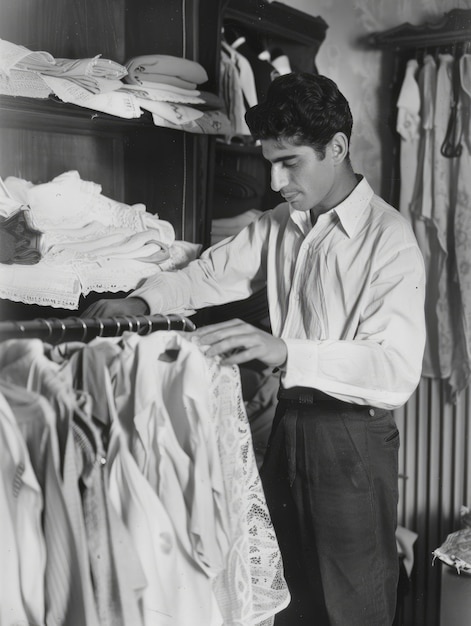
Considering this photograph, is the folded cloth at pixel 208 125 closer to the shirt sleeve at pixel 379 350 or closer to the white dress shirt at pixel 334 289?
the white dress shirt at pixel 334 289

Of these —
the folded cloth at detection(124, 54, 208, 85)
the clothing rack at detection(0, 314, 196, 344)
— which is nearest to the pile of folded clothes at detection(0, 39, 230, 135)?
the folded cloth at detection(124, 54, 208, 85)

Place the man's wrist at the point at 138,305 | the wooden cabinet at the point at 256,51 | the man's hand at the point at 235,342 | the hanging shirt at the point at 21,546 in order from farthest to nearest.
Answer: the wooden cabinet at the point at 256,51 < the man's wrist at the point at 138,305 < the man's hand at the point at 235,342 < the hanging shirt at the point at 21,546

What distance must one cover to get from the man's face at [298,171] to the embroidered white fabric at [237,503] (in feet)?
1.62

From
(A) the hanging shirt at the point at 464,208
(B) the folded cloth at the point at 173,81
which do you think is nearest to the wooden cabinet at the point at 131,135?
(B) the folded cloth at the point at 173,81

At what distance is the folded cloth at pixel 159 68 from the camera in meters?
1.65

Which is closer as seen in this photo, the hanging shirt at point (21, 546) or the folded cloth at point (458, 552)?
the hanging shirt at point (21, 546)

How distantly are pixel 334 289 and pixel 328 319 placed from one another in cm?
6

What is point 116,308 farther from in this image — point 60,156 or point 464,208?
point 464,208

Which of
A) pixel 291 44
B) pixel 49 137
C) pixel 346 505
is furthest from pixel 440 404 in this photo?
pixel 49 137

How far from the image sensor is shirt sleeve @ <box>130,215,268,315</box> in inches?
66.4

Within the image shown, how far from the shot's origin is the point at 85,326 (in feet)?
3.81

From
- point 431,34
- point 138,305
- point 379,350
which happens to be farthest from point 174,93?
point 431,34

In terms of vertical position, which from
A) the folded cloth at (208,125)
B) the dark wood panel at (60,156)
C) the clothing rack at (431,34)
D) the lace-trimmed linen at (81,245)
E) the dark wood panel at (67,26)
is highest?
the clothing rack at (431,34)

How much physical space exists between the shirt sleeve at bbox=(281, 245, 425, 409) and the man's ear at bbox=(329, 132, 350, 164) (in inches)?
9.7
